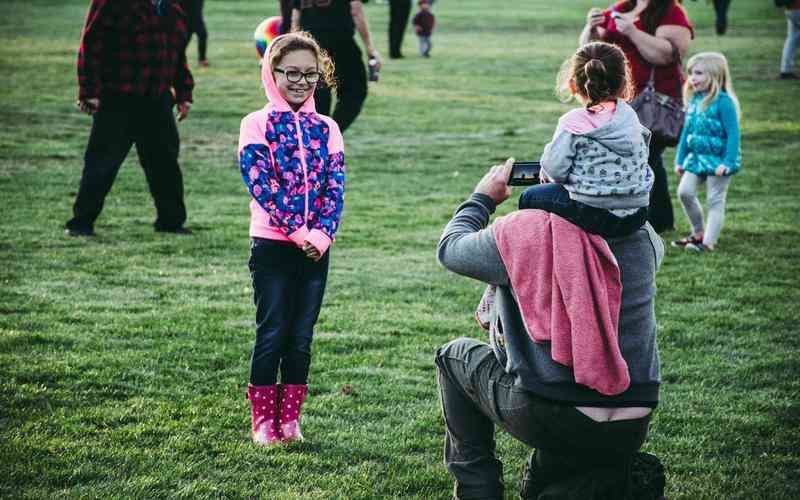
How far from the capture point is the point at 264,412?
4.61m

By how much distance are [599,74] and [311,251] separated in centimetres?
155

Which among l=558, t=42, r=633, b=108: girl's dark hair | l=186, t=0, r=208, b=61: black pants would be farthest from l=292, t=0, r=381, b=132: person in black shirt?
l=186, t=0, r=208, b=61: black pants

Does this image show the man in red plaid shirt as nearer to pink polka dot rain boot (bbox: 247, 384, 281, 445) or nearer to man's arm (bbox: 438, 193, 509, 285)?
pink polka dot rain boot (bbox: 247, 384, 281, 445)

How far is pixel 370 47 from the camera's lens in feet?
32.2

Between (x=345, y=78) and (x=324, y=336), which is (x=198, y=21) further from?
(x=324, y=336)

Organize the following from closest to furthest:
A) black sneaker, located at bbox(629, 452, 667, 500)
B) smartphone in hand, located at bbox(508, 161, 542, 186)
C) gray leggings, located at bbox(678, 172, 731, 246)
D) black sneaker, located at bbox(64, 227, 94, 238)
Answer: black sneaker, located at bbox(629, 452, 667, 500) → smartphone in hand, located at bbox(508, 161, 542, 186) → gray leggings, located at bbox(678, 172, 731, 246) → black sneaker, located at bbox(64, 227, 94, 238)

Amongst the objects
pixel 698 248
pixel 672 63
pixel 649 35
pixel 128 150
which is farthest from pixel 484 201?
pixel 128 150

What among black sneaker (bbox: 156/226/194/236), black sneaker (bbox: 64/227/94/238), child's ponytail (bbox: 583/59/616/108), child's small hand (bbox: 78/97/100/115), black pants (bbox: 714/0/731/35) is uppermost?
child's ponytail (bbox: 583/59/616/108)

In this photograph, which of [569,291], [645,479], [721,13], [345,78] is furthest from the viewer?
[721,13]

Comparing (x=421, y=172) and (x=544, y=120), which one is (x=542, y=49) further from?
(x=421, y=172)

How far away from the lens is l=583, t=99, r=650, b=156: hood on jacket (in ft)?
10.9

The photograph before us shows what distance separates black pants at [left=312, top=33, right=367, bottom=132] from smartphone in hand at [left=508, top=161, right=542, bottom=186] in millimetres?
5357

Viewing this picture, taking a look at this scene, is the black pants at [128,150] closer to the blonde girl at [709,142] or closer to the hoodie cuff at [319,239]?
the blonde girl at [709,142]

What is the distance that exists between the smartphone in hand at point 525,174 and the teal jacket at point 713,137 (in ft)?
16.7
